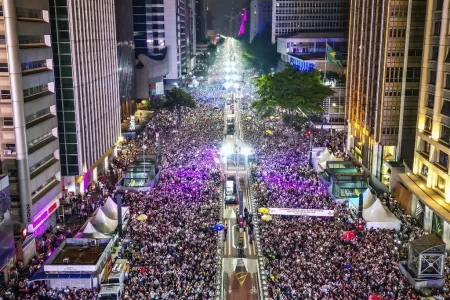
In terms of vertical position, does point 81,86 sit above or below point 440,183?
above

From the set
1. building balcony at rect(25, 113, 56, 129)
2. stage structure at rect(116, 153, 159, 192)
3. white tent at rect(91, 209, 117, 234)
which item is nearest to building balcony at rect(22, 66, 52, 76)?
building balcony at rect(25, 113, 56, 129)

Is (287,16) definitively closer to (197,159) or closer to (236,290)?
(197,159)

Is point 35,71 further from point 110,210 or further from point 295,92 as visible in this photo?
point 295,92

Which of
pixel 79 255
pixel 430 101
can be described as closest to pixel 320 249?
pixel 79 255

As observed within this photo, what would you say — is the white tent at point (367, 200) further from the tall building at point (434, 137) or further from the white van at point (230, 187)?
the white van at point (230, 187)

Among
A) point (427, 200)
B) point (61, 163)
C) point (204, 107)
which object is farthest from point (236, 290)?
point (204, 107)

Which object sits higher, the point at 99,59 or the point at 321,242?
the point at 99,59
